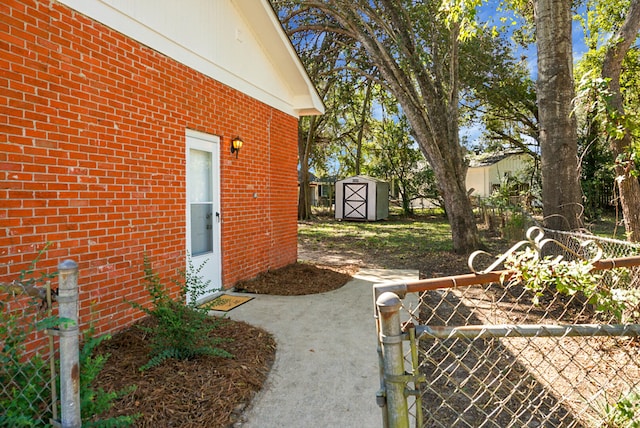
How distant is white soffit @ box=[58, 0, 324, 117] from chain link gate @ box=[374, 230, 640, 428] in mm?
3866

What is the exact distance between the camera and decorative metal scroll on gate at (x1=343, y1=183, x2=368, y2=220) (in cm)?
2173

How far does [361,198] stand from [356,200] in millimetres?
310

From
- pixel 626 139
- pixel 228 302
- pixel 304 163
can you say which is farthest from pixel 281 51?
pixel 304 163

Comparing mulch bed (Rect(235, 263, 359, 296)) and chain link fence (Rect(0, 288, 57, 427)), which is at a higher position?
chain link fence (Rect(0, 288, 57, 427))

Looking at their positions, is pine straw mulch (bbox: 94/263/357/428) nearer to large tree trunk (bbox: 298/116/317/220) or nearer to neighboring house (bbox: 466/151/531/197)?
large tree trunk (bbox: 298/116/317/220)

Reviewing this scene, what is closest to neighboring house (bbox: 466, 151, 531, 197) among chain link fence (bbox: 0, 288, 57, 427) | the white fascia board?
the white fascia board

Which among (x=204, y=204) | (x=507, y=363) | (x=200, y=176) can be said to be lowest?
(x=507, y=363)

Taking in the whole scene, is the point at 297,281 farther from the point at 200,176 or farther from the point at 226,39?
the point at 226,39

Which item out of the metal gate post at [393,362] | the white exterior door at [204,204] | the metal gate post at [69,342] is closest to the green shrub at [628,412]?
the metal gate post at [393,362]

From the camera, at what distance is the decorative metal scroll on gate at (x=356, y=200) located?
2173cm

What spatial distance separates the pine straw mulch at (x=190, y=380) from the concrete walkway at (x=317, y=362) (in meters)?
0.14

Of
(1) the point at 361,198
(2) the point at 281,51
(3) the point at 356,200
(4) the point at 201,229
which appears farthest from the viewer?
(3) the point at 356,200

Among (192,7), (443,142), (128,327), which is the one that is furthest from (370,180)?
(128,327)

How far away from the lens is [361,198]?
21875 millimetres
